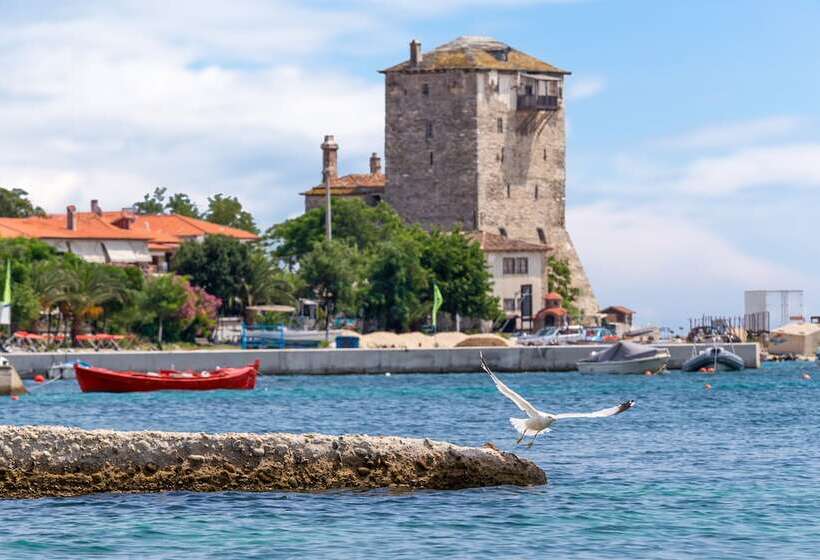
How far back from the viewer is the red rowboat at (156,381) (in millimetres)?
64125

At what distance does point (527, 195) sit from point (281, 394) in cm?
5699

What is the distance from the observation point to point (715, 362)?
81375 mm

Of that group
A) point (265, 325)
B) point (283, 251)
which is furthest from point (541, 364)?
point (283, 251)

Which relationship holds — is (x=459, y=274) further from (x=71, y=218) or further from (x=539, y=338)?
(x=71, y=218)

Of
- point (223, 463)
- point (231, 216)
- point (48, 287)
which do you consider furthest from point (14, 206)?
point (223, 463)

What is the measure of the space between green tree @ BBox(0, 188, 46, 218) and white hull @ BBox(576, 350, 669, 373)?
258ft

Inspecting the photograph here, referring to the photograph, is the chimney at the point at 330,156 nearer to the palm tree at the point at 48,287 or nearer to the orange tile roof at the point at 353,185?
the orange tile roof at the point at 353,185

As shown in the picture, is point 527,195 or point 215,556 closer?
point 215,556

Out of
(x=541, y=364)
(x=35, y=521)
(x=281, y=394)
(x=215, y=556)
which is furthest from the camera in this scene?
(x=541, y=364)

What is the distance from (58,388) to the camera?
6788 centimetres

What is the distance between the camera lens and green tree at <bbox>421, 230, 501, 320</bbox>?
103m

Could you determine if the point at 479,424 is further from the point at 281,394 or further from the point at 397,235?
the point at 397,235

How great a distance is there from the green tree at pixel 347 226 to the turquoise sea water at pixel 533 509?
65.4m

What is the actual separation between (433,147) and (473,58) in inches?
236
